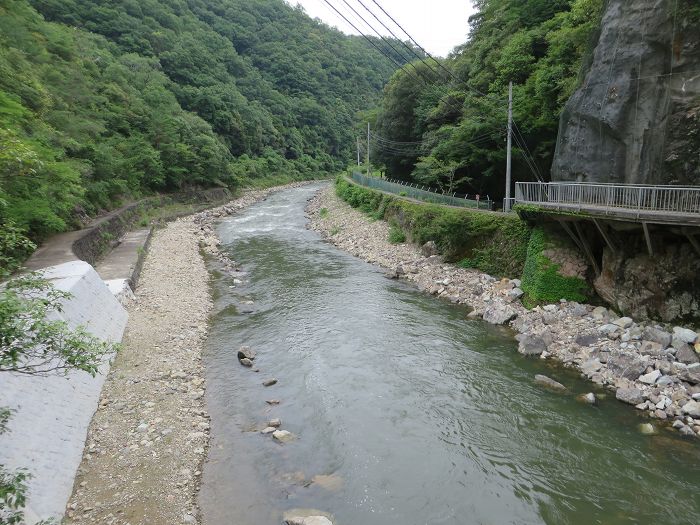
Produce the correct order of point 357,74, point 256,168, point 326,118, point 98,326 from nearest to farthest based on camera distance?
point 98,326, point 256,168, point 326,118, point 357,74

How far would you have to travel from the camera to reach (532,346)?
12.3 metres

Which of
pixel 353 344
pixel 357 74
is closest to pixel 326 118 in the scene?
pixel 357 74

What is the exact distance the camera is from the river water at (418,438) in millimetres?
7129

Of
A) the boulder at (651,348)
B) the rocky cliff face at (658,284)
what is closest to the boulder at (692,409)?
the boulder at (651,348)

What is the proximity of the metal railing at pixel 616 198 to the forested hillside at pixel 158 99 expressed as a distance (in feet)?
45.7

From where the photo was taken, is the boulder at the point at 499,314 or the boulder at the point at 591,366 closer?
the boulder at the point at 591,366

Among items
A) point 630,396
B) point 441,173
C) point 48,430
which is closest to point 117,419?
point 48,430

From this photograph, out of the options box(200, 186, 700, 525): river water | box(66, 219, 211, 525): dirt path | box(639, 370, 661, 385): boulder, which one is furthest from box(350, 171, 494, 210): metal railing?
box(66, 219, 211, 525): dirt path

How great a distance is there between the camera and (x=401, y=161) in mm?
37062

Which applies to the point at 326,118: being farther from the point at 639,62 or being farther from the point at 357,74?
the point at 639,62

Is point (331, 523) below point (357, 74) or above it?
below

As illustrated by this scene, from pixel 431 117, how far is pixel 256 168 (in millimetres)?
38767

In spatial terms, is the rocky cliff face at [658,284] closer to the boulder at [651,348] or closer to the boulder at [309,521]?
the boulder at [651,348]

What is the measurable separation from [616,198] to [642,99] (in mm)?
3073
